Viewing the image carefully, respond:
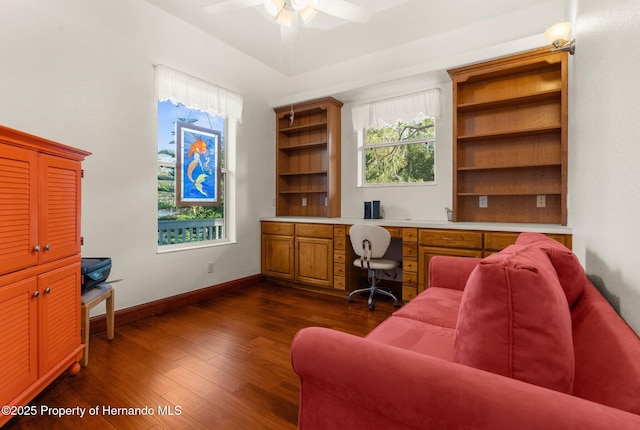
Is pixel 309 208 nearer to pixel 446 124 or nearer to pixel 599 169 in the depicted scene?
pixel 446 124

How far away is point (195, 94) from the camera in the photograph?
3.28 metres

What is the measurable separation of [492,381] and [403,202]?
3240mm

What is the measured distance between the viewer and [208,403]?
1.64 metres

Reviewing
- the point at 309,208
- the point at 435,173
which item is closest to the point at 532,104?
the point at 435,173

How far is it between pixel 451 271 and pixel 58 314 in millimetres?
2433

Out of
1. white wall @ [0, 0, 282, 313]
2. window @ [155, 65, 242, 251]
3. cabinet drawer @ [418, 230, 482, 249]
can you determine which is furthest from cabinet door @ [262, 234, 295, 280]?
cabinet drawer @ [418, 230, 482, 249]

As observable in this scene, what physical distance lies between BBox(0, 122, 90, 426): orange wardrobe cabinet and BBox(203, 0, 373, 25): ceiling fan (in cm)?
154

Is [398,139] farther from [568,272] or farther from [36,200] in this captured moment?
[36,200]

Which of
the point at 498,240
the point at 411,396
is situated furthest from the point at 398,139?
the point at 411,396

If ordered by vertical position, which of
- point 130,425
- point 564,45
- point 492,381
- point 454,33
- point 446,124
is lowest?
point 130,425

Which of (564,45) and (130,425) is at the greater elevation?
(564,45)

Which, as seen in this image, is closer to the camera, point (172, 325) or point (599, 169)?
point (599, 169)

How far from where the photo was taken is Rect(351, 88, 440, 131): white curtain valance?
3.48m

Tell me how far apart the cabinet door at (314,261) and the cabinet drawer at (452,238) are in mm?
1100
